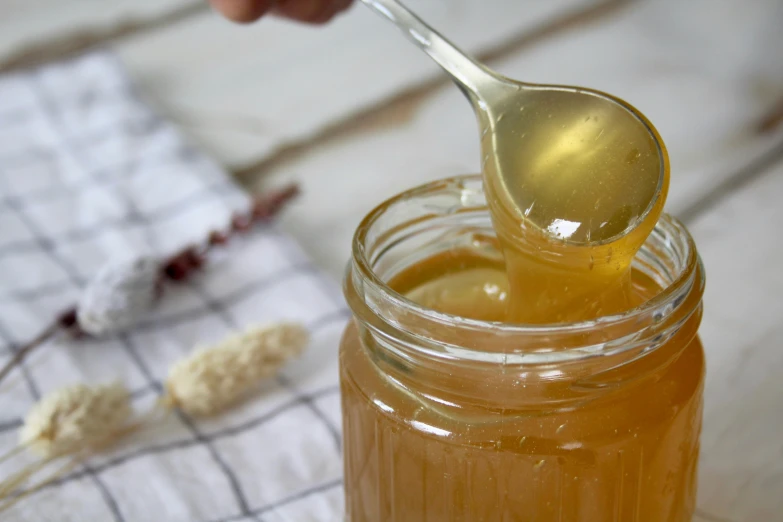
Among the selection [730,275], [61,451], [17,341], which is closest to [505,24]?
[730,275]

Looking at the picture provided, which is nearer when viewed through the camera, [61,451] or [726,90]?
[61,451]

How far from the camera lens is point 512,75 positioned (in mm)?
1478

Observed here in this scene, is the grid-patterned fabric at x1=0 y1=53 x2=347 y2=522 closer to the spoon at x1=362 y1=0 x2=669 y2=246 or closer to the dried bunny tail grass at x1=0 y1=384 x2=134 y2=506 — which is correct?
the dried bunny tail grass at x1=0 y1=384 x2=134 y2=506

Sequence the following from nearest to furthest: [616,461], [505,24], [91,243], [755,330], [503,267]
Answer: [616,461], [503,267], [755,330], [91,243], [505,24]

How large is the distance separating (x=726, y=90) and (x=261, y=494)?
3.23ft

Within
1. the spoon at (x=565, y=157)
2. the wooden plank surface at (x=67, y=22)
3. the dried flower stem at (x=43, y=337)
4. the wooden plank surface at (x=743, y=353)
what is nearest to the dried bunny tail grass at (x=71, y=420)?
the dried flower stem at (x=43, y=337)

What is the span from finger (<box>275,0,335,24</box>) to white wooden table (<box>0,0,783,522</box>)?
28 cm

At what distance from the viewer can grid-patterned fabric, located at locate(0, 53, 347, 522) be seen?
738 mm

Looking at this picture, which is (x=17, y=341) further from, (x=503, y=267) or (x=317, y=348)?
(x=503, y=267)

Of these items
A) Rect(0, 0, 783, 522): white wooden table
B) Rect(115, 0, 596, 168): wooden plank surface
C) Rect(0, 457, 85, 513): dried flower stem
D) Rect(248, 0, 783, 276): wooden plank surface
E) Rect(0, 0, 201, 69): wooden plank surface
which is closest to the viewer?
Rect(0, 457, 85, 513): dried flower stem

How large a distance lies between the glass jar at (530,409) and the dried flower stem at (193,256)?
0.45m

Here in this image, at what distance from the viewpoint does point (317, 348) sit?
91 centimetres

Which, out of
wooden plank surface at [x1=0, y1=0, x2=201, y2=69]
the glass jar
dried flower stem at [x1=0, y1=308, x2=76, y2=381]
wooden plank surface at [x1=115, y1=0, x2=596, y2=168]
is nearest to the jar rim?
the glass jar

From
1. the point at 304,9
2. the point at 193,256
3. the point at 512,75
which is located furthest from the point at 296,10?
the point at 512,75
